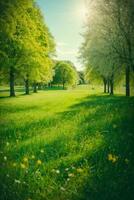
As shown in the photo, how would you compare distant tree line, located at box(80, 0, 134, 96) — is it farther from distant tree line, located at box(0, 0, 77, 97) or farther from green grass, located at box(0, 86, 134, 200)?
green grass, located at box(0, 86, 134, 200)

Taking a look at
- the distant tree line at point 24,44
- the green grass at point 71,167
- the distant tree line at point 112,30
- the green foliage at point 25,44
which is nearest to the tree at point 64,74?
the distant tree line at point 24,44

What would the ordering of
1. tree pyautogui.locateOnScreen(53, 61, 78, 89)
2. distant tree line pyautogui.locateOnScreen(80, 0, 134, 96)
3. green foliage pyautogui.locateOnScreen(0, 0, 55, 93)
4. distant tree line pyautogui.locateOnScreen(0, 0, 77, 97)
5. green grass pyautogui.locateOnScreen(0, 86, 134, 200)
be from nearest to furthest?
1. green grass pyautogui.locateOnScreen(0, 86, 134, 200)
2. distant tree line pyautogui.locateOnScreen(80, 0, 134, 96)
3. distant tree line pyautogui.locateOnScreen(0, 0, 77, 97)
4. green foliage pyautogui.locateOnScreen(0, 0, 55, 93)
5. tree pyautogui.locateOnScreen(53, 61, 78, 89)

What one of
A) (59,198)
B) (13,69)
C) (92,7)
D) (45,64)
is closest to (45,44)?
(45,64)

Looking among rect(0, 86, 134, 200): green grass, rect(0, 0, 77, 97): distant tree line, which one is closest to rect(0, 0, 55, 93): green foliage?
rect(0, 0, 77, 97): distant tree line

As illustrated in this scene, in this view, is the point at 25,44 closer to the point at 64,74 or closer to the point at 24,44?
the point at 24,44

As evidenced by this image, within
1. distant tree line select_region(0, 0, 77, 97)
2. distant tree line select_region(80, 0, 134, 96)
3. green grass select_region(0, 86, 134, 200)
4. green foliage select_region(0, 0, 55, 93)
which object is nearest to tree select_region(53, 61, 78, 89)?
distant tree line select_region(0, 0, 77, 97)

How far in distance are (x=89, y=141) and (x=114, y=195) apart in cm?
283

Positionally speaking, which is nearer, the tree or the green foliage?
the green foliage

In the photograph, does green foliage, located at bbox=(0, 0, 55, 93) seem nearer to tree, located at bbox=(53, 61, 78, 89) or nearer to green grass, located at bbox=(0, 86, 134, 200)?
green grass, located at bbox=(0, 86, 134, 200)

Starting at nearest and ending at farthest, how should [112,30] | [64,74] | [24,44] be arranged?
[112,30], [24,44], [64,74]

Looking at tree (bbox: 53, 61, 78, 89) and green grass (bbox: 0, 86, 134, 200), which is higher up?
tree (bbox: 53, 61, 78, 89)

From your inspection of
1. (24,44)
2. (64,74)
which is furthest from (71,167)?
(64,74)

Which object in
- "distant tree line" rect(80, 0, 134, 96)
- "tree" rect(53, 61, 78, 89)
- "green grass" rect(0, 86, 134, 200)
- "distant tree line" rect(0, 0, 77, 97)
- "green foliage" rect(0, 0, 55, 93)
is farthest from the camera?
"tree" rect(53, 61, 78, 89)

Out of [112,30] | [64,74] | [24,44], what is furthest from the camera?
[64,74]
